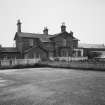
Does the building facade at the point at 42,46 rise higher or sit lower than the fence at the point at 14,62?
higher

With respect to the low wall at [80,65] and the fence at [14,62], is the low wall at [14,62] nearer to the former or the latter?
the fence at [14,62]

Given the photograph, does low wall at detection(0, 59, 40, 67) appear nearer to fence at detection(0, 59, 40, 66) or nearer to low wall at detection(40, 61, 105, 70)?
fence at detection(0, 59, 40, 66)

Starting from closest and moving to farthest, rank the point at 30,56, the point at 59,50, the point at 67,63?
1. the point at 67,63
2. the point at 30,56
3. the point at 59,50

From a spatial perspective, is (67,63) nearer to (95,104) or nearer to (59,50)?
(59,50)

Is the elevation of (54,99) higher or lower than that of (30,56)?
lower

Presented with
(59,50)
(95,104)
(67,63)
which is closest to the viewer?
(95,104)

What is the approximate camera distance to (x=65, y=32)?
1473 inches

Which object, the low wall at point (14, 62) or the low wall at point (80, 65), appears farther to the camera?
the low wall at point (14, 62)

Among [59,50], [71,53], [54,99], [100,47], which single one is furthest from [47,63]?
[100,47]

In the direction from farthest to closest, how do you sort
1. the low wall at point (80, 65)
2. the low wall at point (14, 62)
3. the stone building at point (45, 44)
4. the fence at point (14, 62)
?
the stone building at point (45, 44) < the fence at point (14, 62) < the low wall at point (14, 62) < the low wall at point (80, 65)

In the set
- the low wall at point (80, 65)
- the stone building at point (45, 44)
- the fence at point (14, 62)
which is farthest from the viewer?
the stone building at point (45, 44)

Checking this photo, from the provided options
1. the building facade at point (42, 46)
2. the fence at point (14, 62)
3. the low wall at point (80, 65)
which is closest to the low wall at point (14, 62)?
the fence at point (14, 62)

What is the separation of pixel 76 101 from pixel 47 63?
67.5 ft

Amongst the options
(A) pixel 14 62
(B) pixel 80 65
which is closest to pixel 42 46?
(A) pixel 14 62
